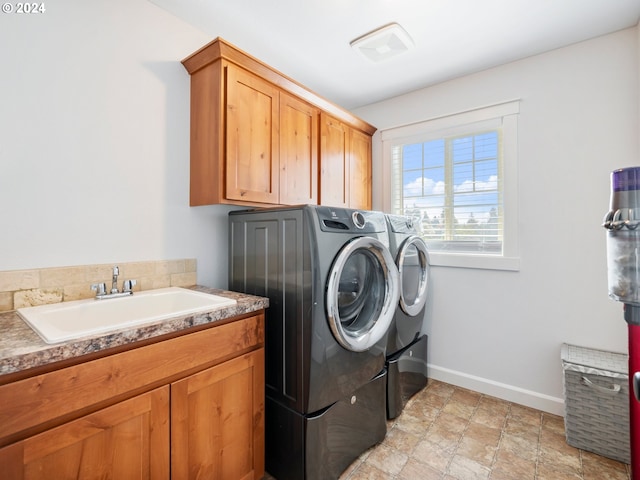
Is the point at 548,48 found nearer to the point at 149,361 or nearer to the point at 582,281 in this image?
the point at 582,281

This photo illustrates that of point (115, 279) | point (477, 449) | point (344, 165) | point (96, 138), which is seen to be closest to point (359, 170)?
point (344, 165)

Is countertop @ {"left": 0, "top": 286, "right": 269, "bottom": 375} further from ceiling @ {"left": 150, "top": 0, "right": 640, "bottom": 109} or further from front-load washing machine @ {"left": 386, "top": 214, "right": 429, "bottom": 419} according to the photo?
ceiling @ {"left": 150, "top": 0, "right": 640, "bottom": 109}

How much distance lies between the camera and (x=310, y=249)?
1.41 m

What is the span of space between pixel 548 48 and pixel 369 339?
2.34m

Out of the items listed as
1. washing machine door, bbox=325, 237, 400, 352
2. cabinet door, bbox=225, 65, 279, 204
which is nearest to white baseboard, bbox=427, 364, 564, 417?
washing machine door, bbox=325, 237, 400, 352

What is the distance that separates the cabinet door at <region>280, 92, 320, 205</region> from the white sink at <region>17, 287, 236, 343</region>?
2.83 feet

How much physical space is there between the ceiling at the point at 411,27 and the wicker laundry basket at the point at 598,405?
6.75 ft

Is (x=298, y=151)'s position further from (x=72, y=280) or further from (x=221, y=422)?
(x=221, y=422)

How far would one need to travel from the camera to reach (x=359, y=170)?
9.39 feet

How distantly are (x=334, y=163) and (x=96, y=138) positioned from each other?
1588 mm

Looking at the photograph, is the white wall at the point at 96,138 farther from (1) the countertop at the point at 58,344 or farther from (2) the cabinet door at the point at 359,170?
(2) the cabinet door at the point at 359,170

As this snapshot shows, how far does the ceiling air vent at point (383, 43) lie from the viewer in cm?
192

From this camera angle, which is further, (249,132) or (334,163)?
(334,163)

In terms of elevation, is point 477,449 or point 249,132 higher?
point 249,132
